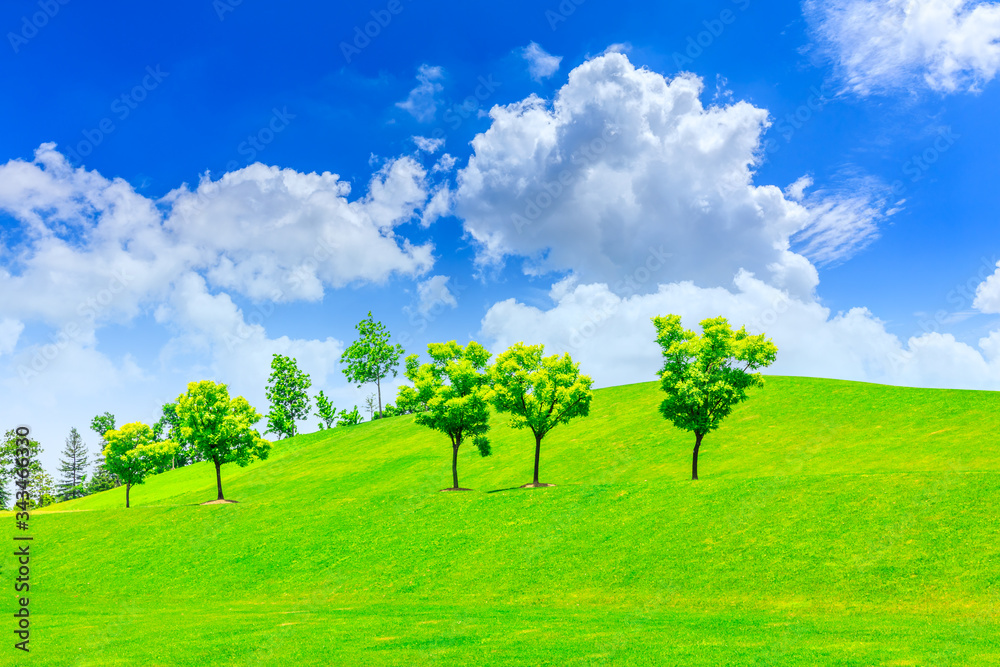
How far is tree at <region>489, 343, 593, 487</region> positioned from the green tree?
52.7m

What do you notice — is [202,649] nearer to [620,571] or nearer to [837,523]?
[620,571]

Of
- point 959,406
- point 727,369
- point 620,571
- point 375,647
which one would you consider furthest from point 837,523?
point 959,406

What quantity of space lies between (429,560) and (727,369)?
30551mm

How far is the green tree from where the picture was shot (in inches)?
3280

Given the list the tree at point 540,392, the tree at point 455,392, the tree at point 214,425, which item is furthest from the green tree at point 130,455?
the tree at point 540,392

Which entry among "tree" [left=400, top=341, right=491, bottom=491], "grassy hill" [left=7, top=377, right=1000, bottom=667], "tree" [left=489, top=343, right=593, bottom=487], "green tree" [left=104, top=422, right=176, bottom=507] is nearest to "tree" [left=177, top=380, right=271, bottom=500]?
"grassy hill" [left=7, top=377, right=1000, bottom=667]

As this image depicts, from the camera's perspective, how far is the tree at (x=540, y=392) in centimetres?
5678

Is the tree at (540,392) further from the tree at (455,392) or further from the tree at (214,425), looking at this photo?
the tree at (214,425)

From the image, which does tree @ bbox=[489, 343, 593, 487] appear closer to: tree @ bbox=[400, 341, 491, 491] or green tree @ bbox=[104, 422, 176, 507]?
tree @ bbox=[400, 341, 491, 491]

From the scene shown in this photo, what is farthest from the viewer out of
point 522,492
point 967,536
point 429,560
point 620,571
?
point 522,492

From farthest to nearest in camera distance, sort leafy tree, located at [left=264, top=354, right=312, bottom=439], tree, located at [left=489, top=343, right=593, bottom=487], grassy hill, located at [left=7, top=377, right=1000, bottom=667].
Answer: leafy tree, located at [left=264, top=354, right=312, bottom=439] → tree, located at [left=489, top=343, right=593, bottom=487] → grassy hill, located at [left=7, top=377, right=1000, bottom=667]

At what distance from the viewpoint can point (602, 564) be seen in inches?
1409

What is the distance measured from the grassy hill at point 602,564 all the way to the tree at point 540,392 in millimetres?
8231

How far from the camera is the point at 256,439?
2822 inches
